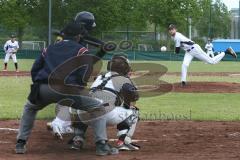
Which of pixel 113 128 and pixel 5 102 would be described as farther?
pixel 5 102

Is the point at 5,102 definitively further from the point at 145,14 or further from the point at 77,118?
the point at 145,14

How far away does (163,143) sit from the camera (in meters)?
8.28

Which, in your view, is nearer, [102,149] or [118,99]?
[102,149]

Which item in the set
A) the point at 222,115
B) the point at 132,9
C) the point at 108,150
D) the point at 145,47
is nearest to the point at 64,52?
the point at 108,150

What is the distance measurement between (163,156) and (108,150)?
0.70 metres

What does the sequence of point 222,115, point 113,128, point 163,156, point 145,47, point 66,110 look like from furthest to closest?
Result: point 145,47 → point 222,115 → point 113,128 → point 66,110 → point 163,156

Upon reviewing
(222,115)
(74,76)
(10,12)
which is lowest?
(222,115)

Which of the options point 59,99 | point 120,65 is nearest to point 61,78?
point 59,99

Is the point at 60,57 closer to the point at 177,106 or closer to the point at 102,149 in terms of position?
the point at 102,149

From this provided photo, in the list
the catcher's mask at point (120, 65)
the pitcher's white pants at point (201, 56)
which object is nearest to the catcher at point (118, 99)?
the catcher's mask at point (120, 65)

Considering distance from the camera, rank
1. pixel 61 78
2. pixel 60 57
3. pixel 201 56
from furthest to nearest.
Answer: pixel 201 56, pixel 61 78, pixel 60 57

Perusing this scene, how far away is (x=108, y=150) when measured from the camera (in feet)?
23.5

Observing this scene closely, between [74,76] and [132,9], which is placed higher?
[132,9]

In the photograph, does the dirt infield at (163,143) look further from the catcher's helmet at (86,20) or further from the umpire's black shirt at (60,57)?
the catcher's helmet at (86,20)
